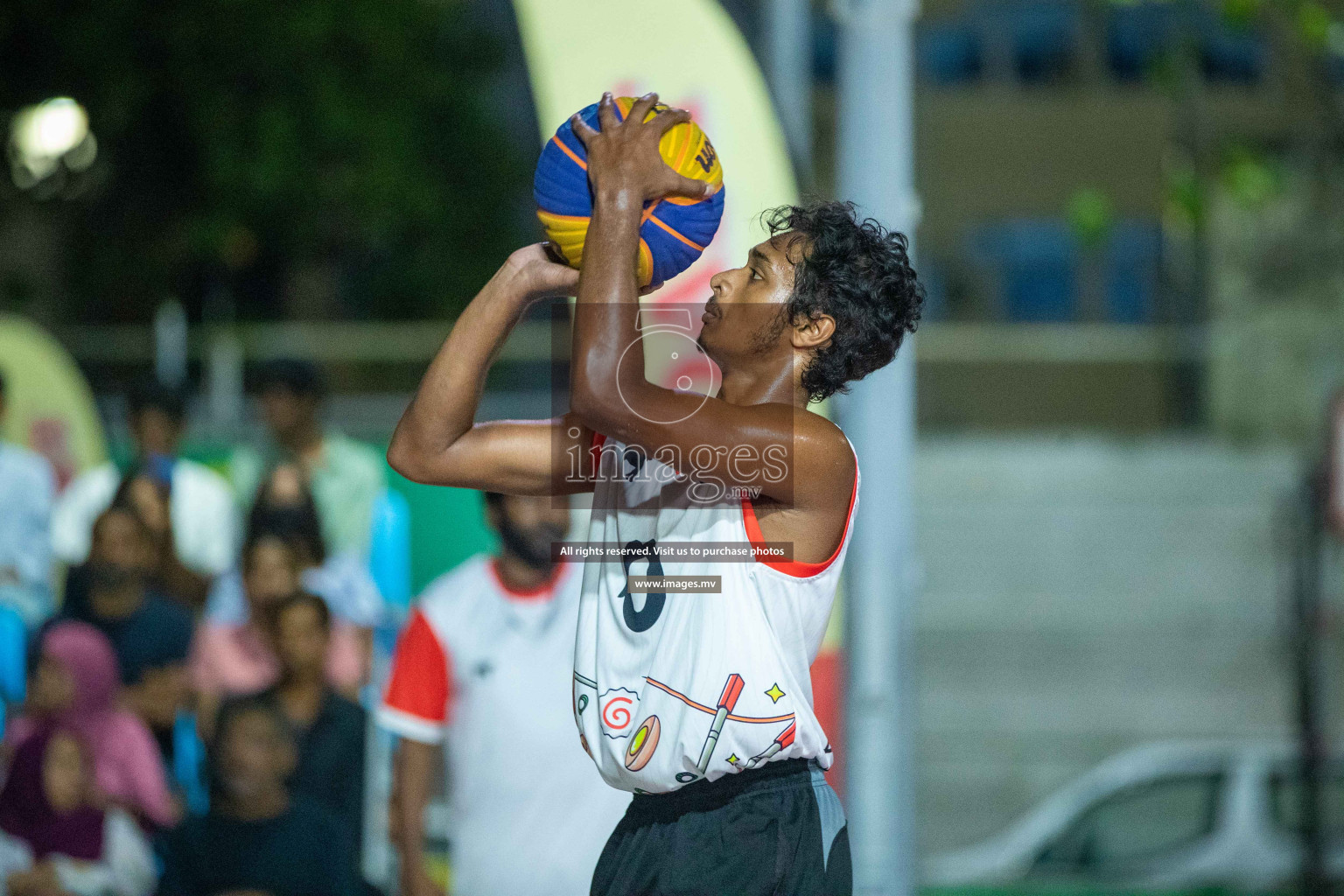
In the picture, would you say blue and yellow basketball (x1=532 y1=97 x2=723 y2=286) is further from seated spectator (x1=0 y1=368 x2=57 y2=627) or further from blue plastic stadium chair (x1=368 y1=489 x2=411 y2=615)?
seated spectator (x1=0 y1=368 x2=57 y2=627)

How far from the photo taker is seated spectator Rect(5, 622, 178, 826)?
4.94 metres

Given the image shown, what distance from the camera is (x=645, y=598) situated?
7.57 feet

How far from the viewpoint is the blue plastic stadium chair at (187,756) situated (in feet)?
17.6

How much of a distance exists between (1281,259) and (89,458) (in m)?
9.98

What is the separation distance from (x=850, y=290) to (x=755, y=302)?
6.0 inches

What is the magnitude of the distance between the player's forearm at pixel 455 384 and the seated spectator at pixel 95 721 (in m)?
Answer: 3.06

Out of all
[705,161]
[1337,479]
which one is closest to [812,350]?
[705,161]

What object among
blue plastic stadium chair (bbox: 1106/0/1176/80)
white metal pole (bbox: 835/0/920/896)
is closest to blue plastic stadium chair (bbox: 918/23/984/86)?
blue plastic stadium chair (bbox: 1106/0/1176/80)

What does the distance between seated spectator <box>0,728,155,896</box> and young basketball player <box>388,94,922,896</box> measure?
3.06 m

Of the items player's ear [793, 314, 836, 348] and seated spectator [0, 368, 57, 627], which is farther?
seated spectator [0, 368, 57, 627]

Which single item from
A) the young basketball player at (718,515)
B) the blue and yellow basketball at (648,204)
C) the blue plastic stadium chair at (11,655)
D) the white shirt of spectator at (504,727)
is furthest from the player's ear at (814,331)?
the blue plastic stadium chair at (11,655)

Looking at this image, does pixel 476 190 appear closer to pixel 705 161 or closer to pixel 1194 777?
pixel 1194 777

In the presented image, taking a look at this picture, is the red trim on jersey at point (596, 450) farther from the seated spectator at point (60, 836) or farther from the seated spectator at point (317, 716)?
the seated spectator at point (60, 836)

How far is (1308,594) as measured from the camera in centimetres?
732
